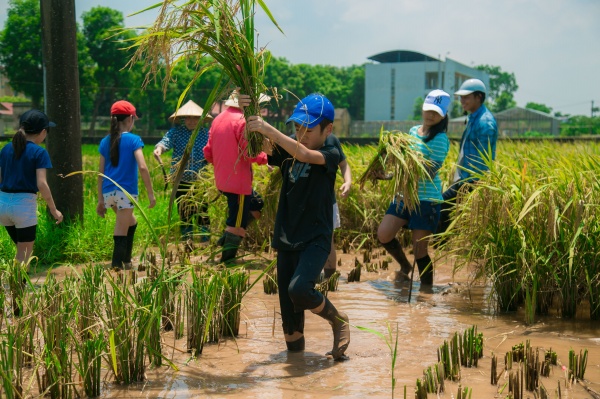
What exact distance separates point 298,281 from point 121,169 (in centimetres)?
342

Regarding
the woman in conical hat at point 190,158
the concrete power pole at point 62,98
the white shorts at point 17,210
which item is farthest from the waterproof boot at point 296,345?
the concrete power pole at point 62,98

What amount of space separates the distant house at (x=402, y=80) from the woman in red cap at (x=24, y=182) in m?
101

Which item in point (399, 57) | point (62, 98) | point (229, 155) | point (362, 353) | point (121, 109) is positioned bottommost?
point (362, 353)

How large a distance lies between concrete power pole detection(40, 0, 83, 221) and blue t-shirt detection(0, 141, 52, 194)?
1792mm

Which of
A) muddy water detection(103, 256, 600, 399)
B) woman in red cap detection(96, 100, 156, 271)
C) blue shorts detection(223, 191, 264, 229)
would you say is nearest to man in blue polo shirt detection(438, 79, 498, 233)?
muddy water detection(103, 256, 600, 399)

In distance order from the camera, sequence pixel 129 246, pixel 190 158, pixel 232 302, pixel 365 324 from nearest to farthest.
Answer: pixel 232 302 < pixel 365 324 < pixel 129 246 < pixel 190 158

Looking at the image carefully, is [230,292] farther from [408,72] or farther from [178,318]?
[408,72]

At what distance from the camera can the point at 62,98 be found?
27.3 ft

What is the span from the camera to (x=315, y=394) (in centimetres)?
391

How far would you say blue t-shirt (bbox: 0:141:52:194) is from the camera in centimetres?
648

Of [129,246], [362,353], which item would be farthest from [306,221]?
[129,246]

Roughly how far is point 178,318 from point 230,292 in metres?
0.38

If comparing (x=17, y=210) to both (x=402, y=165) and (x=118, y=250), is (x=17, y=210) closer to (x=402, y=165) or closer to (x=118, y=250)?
(x=118, y=250)

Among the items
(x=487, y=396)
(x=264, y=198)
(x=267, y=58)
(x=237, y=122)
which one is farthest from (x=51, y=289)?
(x=264, y=198)
